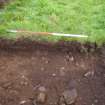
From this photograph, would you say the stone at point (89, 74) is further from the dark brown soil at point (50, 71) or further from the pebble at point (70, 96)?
the pebble at point (70, 96)

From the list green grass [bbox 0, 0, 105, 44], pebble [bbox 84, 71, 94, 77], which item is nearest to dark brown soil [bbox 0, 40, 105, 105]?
pebble [bbox 84, 71, 94, 77]

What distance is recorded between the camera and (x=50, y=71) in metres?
3.62

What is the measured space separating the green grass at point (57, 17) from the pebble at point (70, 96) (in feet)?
3.17

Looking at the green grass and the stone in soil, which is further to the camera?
the green grass

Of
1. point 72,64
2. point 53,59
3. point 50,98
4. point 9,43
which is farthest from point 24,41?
point 50,98

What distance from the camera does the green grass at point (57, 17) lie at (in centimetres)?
425

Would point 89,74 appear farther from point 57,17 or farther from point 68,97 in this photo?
point 57,17

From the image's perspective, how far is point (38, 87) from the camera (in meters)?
3.41

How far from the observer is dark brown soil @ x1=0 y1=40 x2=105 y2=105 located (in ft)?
10.9

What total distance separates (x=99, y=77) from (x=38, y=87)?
30.1 inches

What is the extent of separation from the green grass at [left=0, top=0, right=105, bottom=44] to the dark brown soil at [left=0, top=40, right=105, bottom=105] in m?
0.24

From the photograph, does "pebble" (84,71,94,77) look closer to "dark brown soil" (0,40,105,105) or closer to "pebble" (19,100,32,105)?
"dark brown soil" (0,40,105,105)

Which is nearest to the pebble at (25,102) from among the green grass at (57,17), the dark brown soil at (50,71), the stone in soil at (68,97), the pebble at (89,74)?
the dark brown soil at (50,71)

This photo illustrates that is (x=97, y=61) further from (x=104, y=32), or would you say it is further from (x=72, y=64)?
(x=104, y=32)
